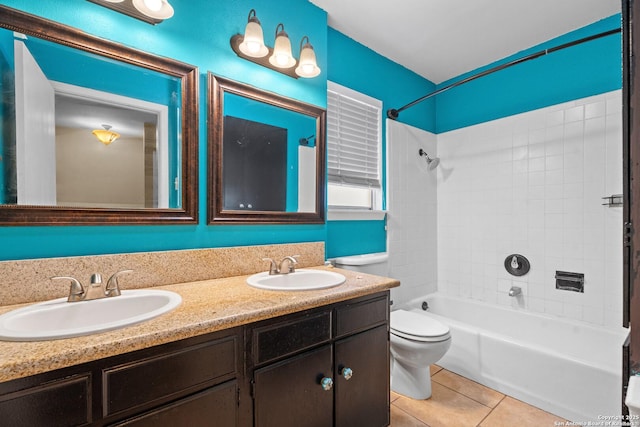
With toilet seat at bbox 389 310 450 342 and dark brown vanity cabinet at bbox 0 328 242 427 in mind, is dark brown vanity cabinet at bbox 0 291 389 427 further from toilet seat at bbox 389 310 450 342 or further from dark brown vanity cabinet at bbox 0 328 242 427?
toilet seat at bbox 389 310 450 342

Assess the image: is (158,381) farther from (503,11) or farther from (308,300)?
(503,11)

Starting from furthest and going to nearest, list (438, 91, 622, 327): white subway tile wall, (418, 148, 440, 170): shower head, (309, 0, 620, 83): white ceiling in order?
(418, 148, 440, 170): shower head, (438, 91, 622, 327): white subway tile wall, (309, 0, 620, 83): white ceiling

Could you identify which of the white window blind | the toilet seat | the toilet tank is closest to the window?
the white window blind

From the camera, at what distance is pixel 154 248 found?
4.32ft

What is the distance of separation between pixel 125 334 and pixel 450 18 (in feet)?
8.46

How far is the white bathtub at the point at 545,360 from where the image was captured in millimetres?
1606

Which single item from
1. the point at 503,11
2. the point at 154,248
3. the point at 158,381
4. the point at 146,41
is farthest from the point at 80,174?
the point at 503,11

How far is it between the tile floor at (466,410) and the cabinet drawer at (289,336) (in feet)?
3.17

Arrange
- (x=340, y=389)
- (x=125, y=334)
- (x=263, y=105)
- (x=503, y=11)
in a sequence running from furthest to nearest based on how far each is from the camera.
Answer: (x=503, y=11)
(x=263, y=105)
(x=340, y=389)
(x=125, y=334)

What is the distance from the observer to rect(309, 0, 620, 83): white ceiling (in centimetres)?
191

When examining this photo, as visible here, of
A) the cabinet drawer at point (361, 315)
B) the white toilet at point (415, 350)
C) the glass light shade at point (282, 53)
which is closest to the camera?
the cabinet drawer at point (361, 315)

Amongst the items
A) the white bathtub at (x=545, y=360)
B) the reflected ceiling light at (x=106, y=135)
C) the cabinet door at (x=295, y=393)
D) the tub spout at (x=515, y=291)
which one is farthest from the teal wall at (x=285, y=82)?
the tub spout at (x=515, y=291)

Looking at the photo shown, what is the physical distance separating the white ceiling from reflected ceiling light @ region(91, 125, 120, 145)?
4.88 ft

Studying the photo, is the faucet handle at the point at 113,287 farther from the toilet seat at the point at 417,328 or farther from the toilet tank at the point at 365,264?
the toilet seat at the point at 417,328
